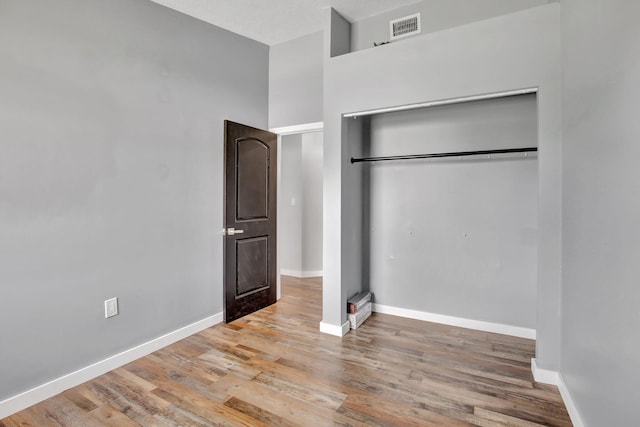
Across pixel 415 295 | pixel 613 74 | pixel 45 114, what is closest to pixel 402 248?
pixel 415 295

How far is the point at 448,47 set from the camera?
8.27 ft

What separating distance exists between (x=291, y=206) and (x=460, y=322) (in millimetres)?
3226

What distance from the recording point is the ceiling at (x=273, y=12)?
9.52 feet

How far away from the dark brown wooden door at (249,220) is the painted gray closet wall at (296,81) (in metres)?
0.35

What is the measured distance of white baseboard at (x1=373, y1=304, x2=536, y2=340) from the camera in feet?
9.48

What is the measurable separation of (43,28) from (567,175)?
3418 millimetres

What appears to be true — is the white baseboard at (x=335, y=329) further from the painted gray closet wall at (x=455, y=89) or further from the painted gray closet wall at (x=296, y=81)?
the painted gray closet wall at (x=296, y=81)

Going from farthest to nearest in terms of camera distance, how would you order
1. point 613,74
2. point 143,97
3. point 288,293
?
1. point 288,293
2. point 143,97
3. point 613,74

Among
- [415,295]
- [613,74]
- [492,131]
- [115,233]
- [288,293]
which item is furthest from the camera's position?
[288,293]

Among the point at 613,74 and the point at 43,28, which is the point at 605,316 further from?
the point at 43,28

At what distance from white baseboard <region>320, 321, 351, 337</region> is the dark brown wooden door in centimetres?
97

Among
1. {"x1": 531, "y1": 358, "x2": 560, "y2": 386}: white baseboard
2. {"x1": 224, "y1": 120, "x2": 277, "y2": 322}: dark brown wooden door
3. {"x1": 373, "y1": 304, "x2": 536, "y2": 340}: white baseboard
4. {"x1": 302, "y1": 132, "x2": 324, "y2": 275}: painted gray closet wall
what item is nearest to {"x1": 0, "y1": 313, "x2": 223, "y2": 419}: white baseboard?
{"x1": 224, "y1": 120, "x2": 277, "y2": 322}: dark brown wooden door

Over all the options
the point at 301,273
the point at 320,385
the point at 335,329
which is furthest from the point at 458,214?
the point at 301,273

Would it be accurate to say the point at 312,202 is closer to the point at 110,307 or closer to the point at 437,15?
the point at 437,15
